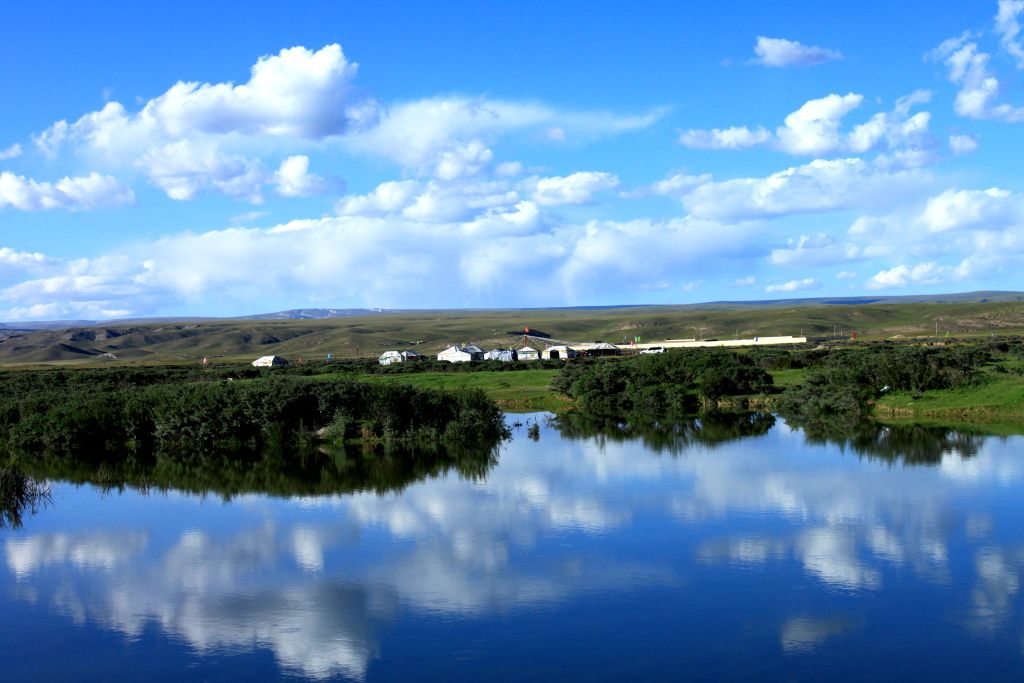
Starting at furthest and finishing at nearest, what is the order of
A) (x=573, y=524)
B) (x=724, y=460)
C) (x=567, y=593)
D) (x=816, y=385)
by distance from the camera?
(x=816, y=385) < (x=724, y=460) < (x=573, y=524) < (x=567, y=593)

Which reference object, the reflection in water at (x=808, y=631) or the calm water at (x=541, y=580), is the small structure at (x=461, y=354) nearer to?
the calm water at (x=541, y=580)

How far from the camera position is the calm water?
1319 centimetres

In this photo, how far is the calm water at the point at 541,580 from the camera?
519 inches

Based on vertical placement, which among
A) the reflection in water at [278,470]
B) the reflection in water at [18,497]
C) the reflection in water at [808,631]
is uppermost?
the reflection in water at [18,497]

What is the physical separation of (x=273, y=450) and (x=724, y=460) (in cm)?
1458

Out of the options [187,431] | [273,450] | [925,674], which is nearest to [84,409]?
[187,431]

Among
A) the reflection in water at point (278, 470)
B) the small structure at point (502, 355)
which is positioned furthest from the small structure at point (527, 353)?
the reflection in water at point (278, 470)

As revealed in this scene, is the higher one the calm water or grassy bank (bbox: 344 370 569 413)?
grassy bank (bbox: 344 370 569 413)

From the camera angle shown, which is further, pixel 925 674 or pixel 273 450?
pixel 273 450

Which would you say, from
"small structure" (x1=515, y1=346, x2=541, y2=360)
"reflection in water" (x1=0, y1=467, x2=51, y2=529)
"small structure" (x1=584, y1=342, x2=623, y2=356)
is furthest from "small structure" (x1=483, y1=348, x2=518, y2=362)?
"reflection in water" (x1=0, y1=467, x2=51, y2=529)

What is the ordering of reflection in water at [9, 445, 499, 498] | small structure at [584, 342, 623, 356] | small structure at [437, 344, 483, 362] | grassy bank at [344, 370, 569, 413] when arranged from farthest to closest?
small structure at [584, 342, 623, 356] → small structure at [437, 344, 483, 362] → grassy bank at [344, 370, 569, 413] → reflection in water at [9, 445, 499, 498]

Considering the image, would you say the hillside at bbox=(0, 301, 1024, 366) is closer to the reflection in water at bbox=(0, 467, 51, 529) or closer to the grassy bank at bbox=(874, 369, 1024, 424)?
the grassy bank at bbox=(874, 369, 1024, 424)

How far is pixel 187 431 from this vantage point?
116 feet

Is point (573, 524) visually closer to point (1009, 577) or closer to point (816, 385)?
point (1009, 577)
